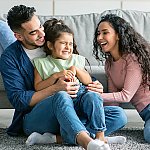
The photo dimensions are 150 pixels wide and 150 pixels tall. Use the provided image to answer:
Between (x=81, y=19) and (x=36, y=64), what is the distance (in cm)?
108

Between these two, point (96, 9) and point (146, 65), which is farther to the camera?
point (96, 9)

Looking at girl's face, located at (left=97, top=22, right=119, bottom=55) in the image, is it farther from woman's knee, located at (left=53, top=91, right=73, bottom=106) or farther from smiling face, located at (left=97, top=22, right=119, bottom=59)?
woman's knee, located at (left=53, top=91, right=73, bottom=106)

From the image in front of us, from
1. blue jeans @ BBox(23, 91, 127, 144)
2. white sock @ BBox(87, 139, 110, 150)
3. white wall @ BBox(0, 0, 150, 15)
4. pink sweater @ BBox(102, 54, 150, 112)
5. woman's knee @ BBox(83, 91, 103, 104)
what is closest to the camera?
white sock @ BBox(87, 139, 110, 150)

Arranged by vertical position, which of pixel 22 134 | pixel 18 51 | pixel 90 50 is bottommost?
pixel 22 134

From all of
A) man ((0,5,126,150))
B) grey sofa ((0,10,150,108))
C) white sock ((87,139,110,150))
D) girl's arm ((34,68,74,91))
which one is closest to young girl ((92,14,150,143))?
man ((0,5,126,150))

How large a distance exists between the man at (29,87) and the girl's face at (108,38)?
25cm

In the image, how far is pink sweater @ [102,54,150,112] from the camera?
219 cm

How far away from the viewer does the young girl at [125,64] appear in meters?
2.19

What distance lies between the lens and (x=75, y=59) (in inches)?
86.2

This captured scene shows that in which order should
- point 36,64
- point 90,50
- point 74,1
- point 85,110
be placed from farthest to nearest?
point 74,1 < point 90,50 < point 36,64 < point 85,110

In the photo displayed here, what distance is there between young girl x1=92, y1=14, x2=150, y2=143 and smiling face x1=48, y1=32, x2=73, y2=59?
18 centimetres

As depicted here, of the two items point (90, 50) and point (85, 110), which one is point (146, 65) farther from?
point (90, 50)

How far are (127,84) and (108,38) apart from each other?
0.83ft

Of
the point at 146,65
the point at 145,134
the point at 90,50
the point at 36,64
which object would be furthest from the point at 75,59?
the point at 90,50
